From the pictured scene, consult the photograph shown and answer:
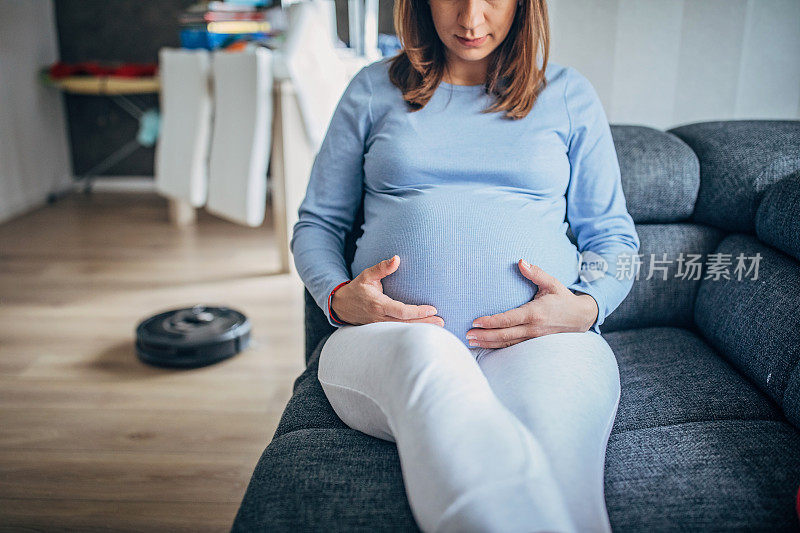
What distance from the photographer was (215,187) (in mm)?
2508

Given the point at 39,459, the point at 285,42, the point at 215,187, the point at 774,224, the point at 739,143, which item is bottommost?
the point at 39,459

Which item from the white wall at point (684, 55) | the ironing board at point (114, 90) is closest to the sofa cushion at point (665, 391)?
the white wall at point (684, 55)

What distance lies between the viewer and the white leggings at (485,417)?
2.02 feet

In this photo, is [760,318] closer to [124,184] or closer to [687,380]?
[687,380]

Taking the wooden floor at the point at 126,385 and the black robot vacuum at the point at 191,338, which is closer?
the wooden floor at the point at 126,385

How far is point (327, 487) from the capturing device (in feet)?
2.48

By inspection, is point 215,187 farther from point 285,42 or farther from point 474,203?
point 474,203

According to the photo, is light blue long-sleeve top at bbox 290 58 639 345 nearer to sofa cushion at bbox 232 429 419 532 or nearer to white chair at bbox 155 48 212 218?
sofa cushion at bbox 232 429 419 532

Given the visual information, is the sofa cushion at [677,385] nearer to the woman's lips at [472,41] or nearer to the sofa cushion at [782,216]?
the sofa cushion at [782,216]

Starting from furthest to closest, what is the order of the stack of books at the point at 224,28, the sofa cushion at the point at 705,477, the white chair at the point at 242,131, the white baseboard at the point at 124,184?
the white baseboard at the point at 124,184 < the stack of books at the point at 224,28 < the white chair at the point at 242,131 < the sofa cushion at the point at 705,477

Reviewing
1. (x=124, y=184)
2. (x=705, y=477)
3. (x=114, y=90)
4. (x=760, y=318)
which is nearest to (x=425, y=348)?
(x=705, y=477)

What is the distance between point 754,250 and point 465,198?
0.55 metres

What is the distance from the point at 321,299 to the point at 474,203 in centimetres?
28

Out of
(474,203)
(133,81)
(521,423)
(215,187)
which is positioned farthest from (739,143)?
(133,81)
